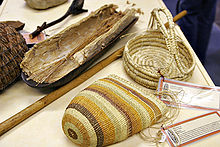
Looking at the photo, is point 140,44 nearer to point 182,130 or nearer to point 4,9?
point 182,130

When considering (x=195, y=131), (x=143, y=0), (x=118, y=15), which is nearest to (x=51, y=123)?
(x=195, y=131)

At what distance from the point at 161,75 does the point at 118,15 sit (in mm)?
549

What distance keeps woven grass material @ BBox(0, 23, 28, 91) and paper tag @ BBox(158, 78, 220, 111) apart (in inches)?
24.4

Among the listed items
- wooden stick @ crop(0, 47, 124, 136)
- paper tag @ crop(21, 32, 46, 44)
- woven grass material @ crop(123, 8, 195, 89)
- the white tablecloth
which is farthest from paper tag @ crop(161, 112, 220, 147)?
paper tag @ crop(21, 32, 46, 44)

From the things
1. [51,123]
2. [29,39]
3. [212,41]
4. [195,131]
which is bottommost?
[212,41]

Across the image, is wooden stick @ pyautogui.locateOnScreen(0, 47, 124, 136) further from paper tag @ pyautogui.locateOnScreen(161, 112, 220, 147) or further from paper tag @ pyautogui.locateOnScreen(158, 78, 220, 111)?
paper tag @ pyautogui.locateOnScreen(161, 112, 220, 147)

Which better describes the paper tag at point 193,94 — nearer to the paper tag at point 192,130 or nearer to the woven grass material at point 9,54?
the paper tag at point 192,130

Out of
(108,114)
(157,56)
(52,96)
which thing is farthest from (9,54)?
(157,56)

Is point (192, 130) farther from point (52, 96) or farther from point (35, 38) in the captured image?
Result: point (35, 38)

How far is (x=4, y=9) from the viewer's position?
1.52 meters

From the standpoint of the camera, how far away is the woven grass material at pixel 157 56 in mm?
907

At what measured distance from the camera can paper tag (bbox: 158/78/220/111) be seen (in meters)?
0.91

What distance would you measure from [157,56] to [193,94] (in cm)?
30

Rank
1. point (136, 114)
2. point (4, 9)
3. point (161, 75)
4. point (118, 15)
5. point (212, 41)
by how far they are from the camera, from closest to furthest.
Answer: point (136, 114)
point (161, 75)
point (118, 15)
point (4, 9)
point (212, 41)
